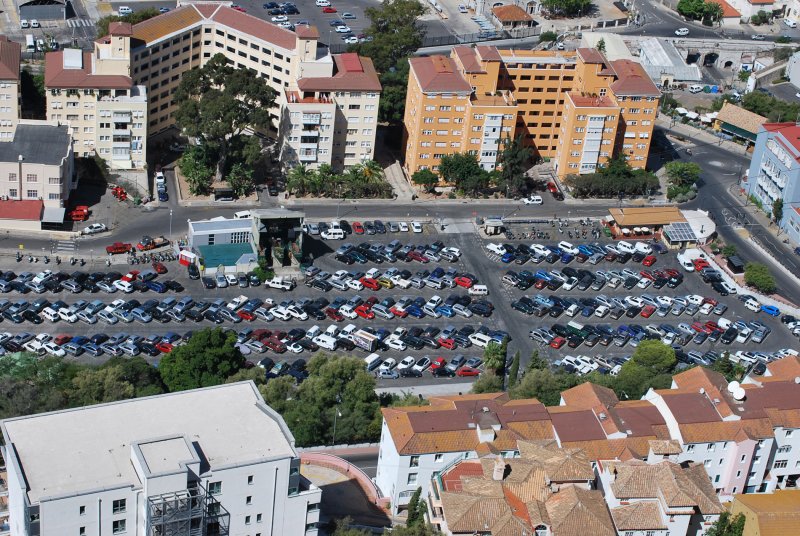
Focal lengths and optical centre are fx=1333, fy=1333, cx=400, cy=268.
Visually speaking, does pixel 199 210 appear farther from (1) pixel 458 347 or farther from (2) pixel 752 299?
(2) pixel 752 299

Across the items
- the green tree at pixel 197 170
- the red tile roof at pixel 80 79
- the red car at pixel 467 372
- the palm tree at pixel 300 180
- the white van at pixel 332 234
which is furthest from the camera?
the palm tree at pixel 300 180

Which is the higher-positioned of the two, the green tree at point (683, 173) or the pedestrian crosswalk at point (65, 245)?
the green tree at point (683, 173)

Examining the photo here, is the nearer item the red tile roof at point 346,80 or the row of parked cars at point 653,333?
the row of parked cars at point 653,333

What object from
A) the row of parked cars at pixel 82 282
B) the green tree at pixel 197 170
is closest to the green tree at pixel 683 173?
the green tree at pixel 197 170

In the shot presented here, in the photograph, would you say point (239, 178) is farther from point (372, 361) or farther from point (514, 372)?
point (514, 372)

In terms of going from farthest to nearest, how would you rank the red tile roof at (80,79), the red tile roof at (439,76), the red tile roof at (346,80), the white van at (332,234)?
the red tile roof at (439,76) < the red tile roof at (346,80) < the red tile roof at (80,79) < the white van at (332,234)

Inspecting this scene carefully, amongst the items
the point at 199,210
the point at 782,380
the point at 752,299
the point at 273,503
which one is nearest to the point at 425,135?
the point at 199,210

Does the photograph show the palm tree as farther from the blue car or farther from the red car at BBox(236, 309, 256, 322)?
the blue car

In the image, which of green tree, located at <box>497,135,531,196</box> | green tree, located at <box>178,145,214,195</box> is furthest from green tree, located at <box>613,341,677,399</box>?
green tree, located at <box>178,145,214,195</box>

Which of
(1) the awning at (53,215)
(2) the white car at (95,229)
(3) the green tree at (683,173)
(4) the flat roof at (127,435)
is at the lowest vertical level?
(2) the white car at (95,229)

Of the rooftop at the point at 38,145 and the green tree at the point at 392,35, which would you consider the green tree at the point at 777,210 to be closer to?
the green tree at the point at 392,35
